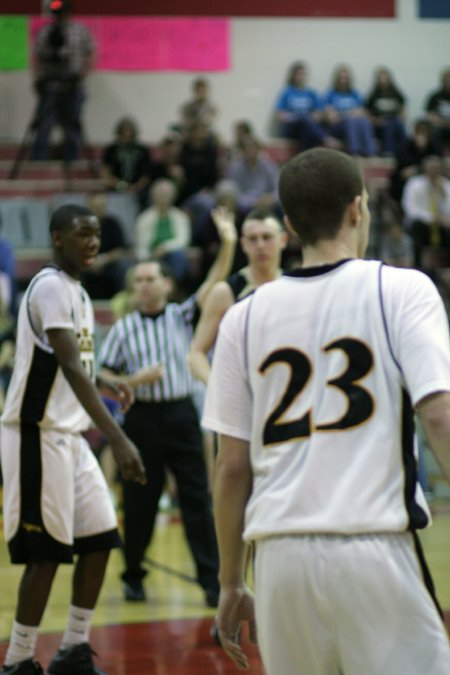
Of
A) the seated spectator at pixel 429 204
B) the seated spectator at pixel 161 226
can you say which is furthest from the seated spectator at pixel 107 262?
the seated spectator at pixel 429 204

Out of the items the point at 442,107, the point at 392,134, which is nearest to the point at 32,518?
the point at 392,134

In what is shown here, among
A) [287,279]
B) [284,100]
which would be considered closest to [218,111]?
[284,100]

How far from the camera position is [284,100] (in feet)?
55.1

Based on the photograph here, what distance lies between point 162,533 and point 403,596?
273 inches

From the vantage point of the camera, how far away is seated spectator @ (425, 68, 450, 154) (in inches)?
642

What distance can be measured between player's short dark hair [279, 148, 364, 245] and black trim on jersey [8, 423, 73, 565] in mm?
2427

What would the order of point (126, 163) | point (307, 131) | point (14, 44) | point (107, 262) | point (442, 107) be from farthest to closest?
1. point (442, 107)
2. point (14, 44)
3. point (307, 131)
4. point (126, 163)
5. point (107, 262)

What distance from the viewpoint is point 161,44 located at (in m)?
16.8

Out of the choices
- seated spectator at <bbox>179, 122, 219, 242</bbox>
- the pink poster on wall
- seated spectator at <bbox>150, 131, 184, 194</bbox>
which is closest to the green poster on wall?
the pink poster on wall

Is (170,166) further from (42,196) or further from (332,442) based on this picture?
(332,442)

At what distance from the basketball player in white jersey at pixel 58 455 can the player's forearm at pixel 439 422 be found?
2264mm

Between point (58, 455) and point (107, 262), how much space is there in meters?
8.36

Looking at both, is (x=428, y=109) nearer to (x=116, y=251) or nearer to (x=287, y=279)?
(x=116, y=251)

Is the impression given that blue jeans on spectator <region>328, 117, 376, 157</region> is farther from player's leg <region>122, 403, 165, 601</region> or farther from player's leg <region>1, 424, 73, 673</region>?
player's leg <region>1, 424, 73, 673</region>
